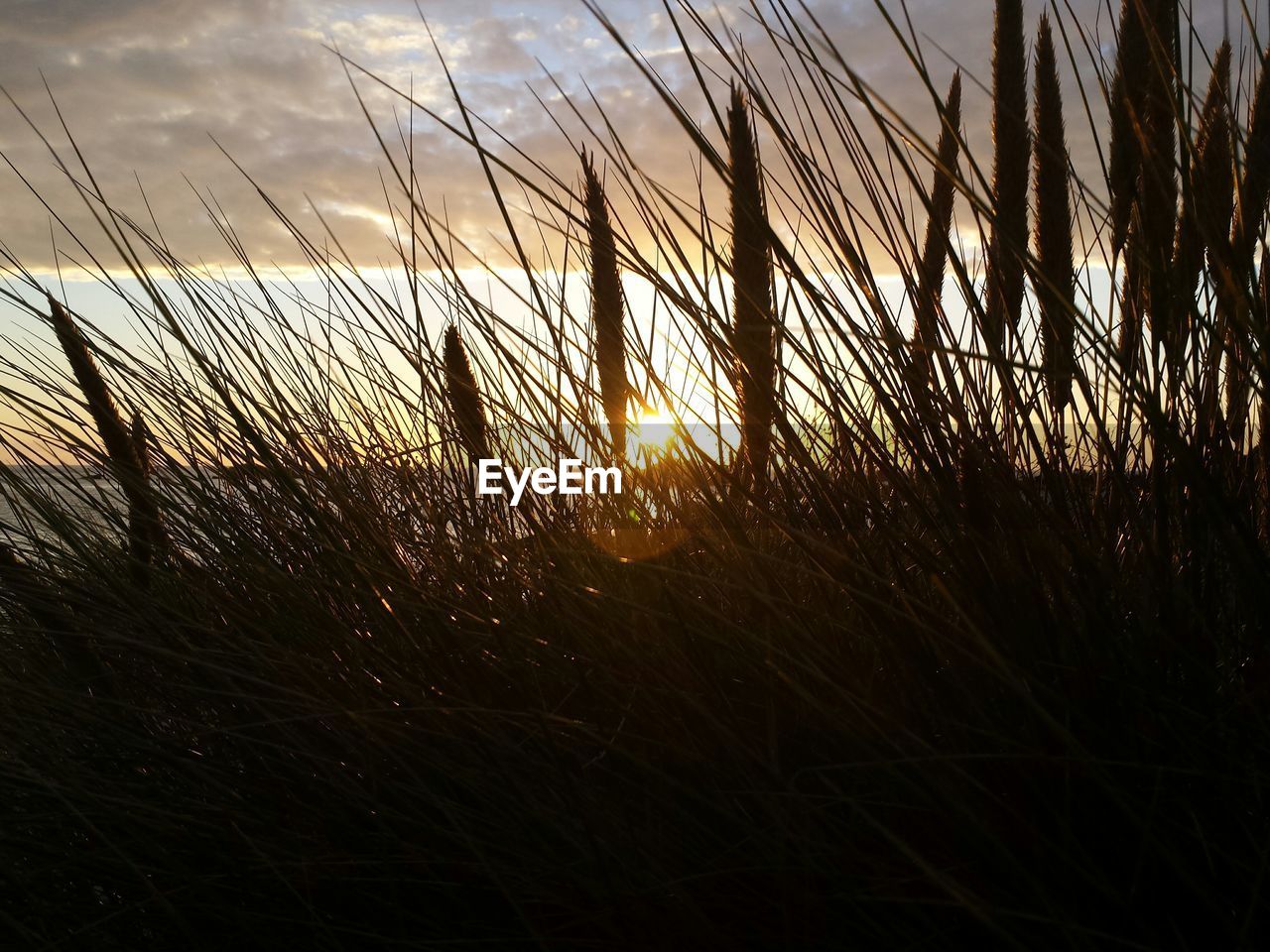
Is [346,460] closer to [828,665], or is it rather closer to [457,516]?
[457,516]

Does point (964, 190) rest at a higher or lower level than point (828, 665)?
higher

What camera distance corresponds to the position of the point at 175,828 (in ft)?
2.57

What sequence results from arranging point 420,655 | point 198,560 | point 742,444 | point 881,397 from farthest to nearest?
1. point 198,560
2. point 742,444
3. point 420,655
4. point 881,397

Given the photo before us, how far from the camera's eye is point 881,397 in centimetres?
68

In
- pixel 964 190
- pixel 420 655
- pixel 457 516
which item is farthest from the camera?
pixel 457 516

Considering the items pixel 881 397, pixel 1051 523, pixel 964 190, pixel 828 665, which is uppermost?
pixel 964 190

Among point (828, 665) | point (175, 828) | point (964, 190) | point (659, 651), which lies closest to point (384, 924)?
point (175, 828)

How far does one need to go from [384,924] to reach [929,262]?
1.40 metres

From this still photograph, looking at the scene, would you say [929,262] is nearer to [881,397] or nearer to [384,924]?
A: [881,397]

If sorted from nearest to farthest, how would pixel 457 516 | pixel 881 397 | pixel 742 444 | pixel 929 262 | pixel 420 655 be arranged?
pixel 881 397 → pixel 420 655 → pixel 742 444 → pixel 457 516 → pixel 929 262

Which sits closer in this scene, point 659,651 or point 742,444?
point 659,651

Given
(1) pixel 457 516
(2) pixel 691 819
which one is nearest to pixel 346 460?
(1) pixel 457 516

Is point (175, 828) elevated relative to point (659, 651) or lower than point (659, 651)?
lower

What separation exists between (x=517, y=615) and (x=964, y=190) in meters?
0.66
